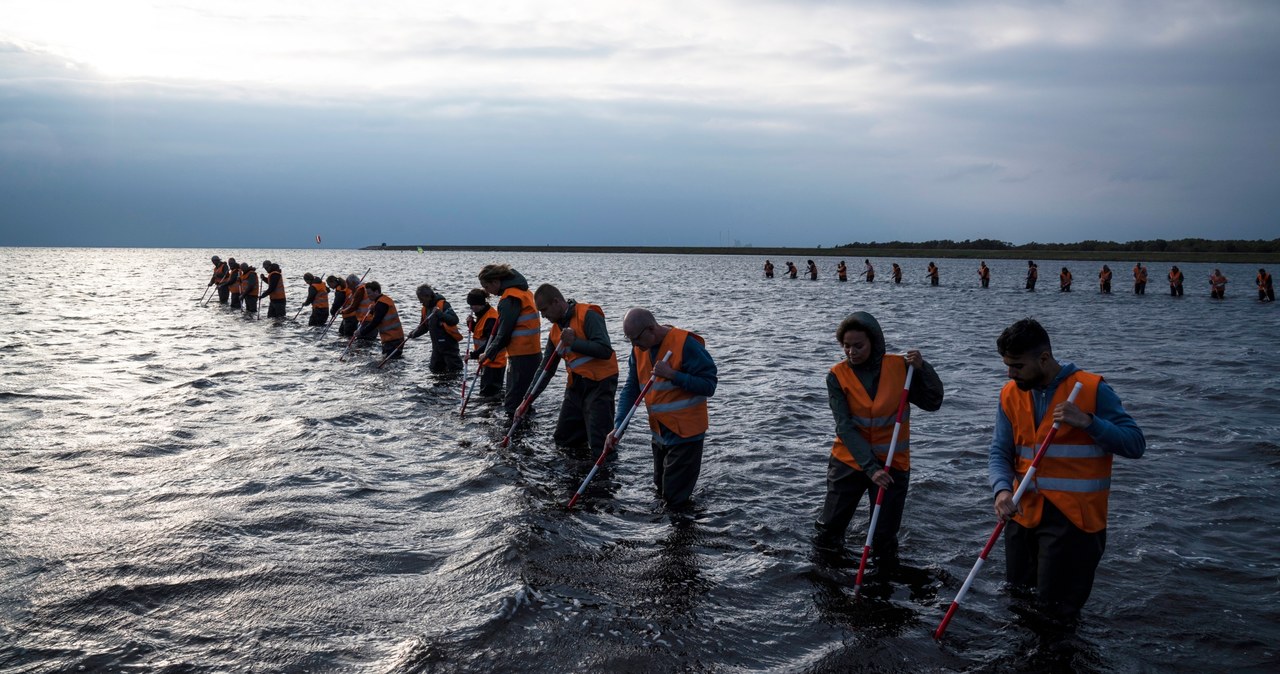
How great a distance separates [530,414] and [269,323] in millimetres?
18943

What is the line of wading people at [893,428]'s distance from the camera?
4902 millimetres

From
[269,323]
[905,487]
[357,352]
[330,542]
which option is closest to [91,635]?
[330,542]

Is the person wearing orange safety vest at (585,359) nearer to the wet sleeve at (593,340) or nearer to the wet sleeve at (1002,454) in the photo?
the wet sleeve at (593,340)

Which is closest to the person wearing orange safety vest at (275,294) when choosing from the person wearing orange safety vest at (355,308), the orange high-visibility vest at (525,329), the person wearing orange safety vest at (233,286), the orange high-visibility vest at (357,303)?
the person wearing orange safety vest at (233,286)

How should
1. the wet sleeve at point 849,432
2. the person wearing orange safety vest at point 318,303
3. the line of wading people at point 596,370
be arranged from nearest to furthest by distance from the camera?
the wet sleeve at point 849,432
the line of wading people at point 596,370
the person wearing orange safety vest at point 318,303

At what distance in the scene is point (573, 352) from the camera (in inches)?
370

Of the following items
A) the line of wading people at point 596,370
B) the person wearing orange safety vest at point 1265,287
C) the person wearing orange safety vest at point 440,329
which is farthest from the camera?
the person wearing orange safety vest at point 1265,287

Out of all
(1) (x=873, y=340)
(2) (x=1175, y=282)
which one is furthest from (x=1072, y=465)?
(2) (x=1175, y=282)

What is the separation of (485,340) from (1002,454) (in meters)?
10.1

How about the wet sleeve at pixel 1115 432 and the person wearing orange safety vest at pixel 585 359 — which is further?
the person wearing orange safety vest at pixel 585 359

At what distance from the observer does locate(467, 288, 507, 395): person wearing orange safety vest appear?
1365 centimetres

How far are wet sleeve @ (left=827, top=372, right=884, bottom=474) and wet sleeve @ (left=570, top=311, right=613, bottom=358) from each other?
3529 millimetres

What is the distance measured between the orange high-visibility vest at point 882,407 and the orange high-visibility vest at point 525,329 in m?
6.22

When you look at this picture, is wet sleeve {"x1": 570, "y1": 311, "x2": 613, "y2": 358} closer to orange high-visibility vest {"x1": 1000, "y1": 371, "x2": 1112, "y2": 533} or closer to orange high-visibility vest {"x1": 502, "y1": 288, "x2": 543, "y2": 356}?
orange high-visibility vest {"x1": 502, "y1": 288, "x2": 543, "y2": 356}
